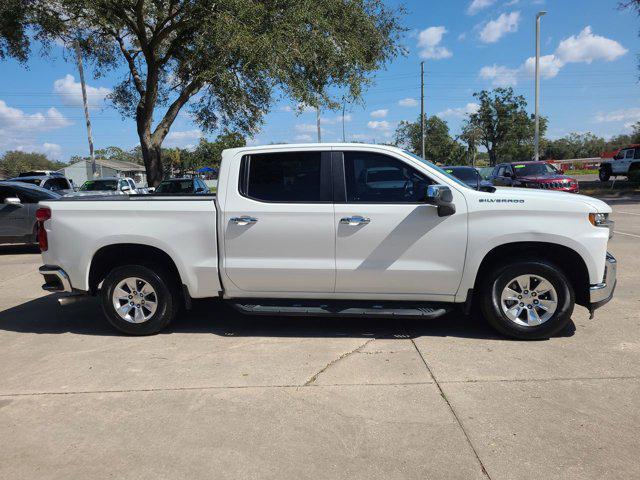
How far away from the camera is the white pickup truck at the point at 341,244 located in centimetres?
471

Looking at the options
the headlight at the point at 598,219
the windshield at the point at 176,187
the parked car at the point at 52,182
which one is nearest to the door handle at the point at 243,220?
the headlight at the point at 598,219

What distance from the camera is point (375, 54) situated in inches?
773

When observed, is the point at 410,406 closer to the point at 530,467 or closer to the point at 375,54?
the point at 530,467

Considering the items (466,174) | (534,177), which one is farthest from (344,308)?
(534,177)

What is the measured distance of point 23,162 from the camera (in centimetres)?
8581

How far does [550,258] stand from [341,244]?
2025 millimetres

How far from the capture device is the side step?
4.79 meters

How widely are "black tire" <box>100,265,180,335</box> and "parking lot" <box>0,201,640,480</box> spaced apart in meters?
0.16

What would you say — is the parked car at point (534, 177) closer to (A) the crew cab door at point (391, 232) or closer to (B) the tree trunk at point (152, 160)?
(A) the crew cab door at point (391, 232)

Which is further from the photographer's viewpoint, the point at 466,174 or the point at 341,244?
the point at 466,174

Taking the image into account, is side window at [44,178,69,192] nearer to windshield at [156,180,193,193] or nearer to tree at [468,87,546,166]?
windshield at [156,180,193,193]

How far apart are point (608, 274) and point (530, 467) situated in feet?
8.27

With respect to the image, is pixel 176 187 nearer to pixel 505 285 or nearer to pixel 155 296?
pixel 155 296

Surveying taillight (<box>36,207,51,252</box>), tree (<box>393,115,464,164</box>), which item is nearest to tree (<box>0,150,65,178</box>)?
tree (<box>393,115,464,164</box>)
